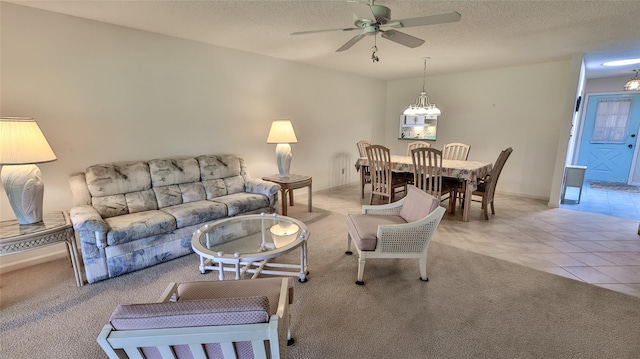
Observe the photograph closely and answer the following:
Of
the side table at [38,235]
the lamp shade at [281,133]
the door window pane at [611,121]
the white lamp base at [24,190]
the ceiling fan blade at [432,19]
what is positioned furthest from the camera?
the door window pane at [611,121]

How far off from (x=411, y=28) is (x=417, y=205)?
1.93m

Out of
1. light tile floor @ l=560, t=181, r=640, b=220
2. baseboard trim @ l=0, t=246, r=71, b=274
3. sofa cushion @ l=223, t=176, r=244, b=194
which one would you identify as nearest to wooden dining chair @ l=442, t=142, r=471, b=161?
light tile floor @ l=560, t=181, r=640, b=220

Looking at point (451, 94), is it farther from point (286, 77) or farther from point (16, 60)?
point (16, 60)

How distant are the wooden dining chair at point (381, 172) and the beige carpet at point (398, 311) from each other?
1.68m

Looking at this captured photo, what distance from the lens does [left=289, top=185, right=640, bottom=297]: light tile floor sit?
258 centimetres

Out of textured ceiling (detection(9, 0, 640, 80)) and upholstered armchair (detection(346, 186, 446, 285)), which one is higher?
textured ceiling (detection(9, 0, 640, 80))

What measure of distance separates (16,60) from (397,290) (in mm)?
3689

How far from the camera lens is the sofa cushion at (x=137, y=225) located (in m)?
2.40

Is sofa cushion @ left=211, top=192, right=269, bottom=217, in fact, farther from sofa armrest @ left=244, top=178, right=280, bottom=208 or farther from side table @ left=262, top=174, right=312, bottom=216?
side table @ left=262, top=174, right=312, bottom=216

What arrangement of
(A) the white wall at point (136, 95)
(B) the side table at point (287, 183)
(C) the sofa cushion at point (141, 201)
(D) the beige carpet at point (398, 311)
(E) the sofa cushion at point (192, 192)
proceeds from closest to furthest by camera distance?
(D) the beige carpet at point (398, 311) → (A) the white wall at point (136, 95) → (C) the sofa cushion at point (141, 201) → (E) the sofa cushion at point (192, 192) → (B) the side table at point (287, 183)

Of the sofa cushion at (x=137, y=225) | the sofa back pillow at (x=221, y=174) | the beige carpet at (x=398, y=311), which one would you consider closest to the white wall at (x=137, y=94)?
the sofa back pillow at (x=221, y=174)

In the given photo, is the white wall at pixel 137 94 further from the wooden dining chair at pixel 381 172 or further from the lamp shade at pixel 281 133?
the wooden dining chair at pixel 381 172

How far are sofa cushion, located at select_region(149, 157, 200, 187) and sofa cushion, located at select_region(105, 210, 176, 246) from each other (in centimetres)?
48

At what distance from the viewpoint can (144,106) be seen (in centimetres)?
323
